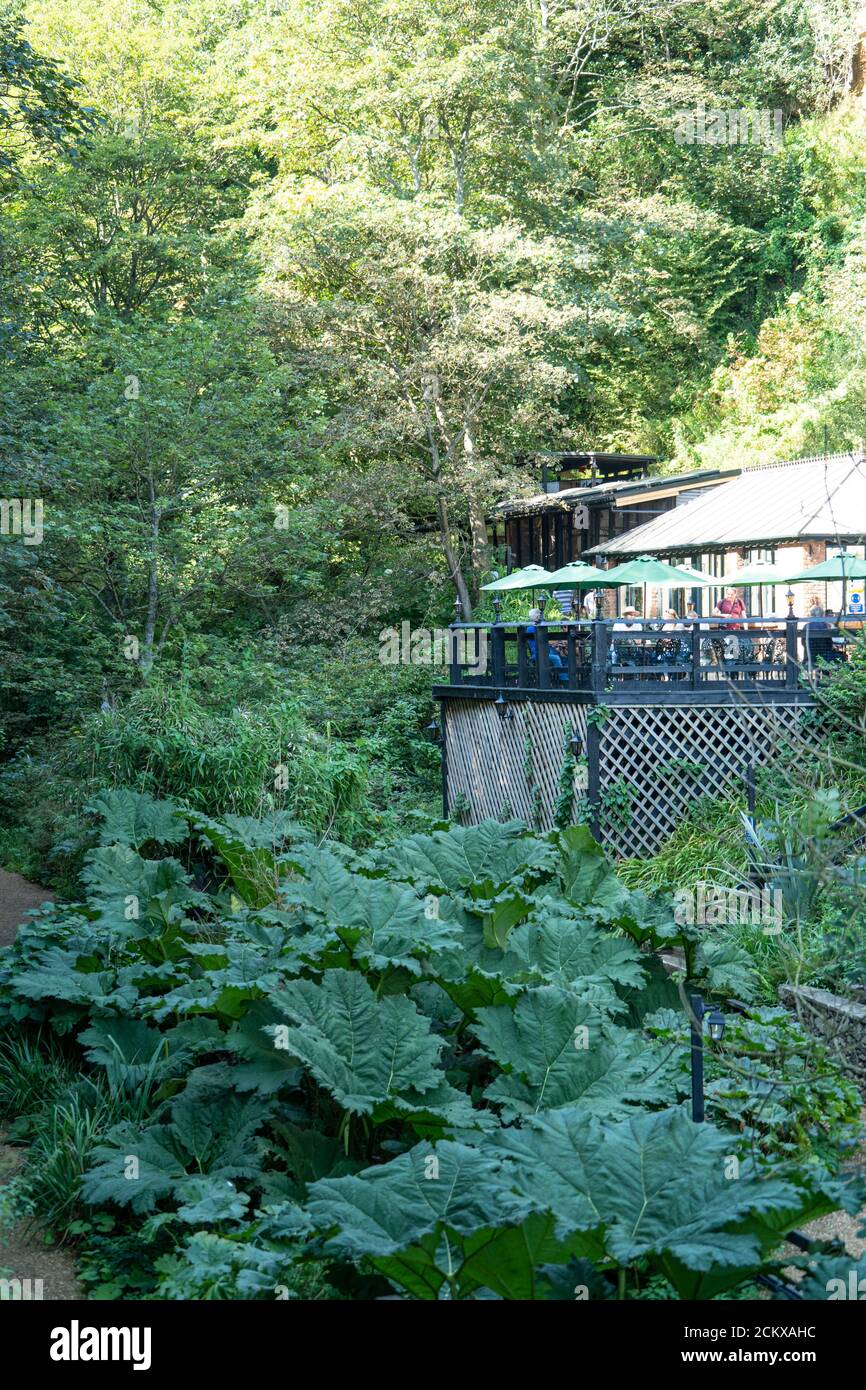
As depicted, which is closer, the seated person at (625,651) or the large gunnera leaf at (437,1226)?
the large gunnera leaf at (437,1226)

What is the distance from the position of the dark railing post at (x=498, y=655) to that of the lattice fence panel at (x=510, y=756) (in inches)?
19.3

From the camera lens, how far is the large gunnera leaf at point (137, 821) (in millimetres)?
9078

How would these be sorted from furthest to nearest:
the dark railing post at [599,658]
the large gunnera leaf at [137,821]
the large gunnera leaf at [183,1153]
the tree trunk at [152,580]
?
the tree trunk at [152,580] < the dark railing post at [599,658] < the large gunnera leaf at [137,821] < the large gunnera leaf at [183,1153]

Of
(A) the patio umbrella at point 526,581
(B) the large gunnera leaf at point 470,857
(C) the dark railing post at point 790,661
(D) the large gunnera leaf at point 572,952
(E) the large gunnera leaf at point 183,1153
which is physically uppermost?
(A) the patio umbrella at point 526,581

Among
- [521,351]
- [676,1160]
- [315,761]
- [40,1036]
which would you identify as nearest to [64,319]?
[521,351]

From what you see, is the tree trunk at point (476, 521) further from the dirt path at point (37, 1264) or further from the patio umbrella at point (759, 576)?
the dirt path at point (37, 1264)

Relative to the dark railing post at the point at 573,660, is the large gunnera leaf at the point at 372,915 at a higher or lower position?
lower

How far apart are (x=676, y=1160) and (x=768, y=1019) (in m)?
2.46

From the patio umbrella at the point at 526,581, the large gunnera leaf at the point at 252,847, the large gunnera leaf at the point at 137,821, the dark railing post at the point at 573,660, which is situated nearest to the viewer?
the large gunnera leaf at the point at 252,847

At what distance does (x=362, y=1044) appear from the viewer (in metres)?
4.81

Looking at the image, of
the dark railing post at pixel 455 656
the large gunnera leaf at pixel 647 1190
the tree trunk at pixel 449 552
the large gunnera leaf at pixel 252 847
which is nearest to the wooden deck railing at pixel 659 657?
the dark railing post at pixel 455 656

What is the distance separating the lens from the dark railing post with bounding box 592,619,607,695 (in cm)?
1251

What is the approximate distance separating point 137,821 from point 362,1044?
487 cm

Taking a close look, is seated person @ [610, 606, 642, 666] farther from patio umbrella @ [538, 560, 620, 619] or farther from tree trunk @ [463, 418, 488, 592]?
tree trunk @ [463, 418, 488, 592]
